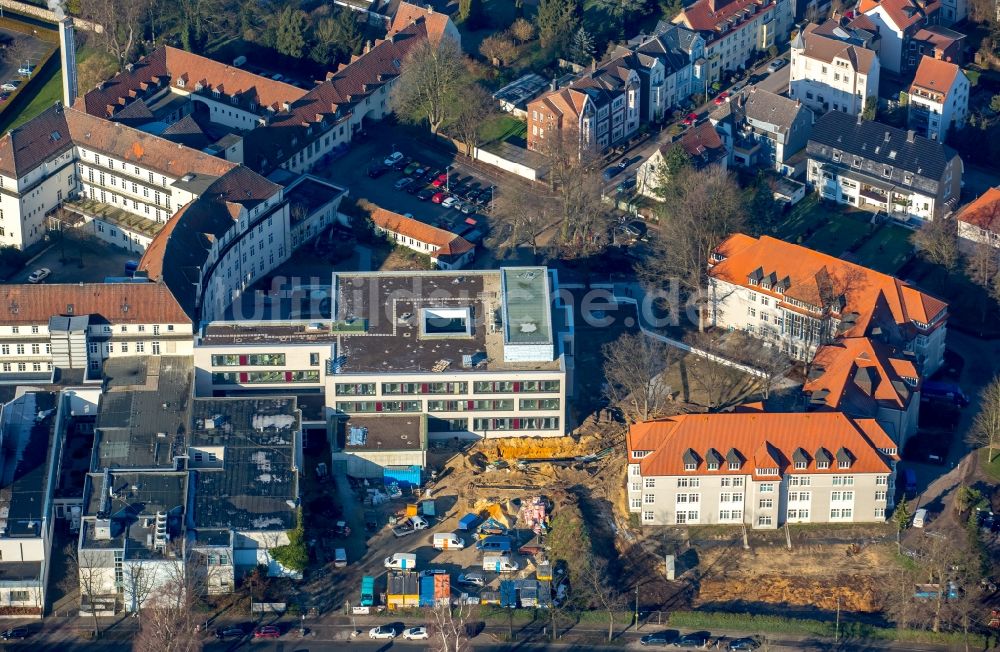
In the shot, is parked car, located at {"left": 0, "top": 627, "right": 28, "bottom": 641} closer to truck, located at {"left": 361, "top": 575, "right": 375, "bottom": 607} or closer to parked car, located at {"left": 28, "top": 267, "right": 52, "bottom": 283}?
truck, located at {"left": 361, "top": 575, "right": 375, "bottom": 607}

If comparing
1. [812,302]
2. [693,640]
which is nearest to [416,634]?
[693,640]

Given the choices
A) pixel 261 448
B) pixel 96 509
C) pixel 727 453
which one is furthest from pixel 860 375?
pixel 96 509

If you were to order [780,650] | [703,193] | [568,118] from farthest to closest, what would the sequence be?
[568,118], [703,193], [780,650]

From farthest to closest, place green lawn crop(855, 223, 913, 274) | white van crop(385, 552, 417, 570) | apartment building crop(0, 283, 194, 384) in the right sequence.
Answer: green lawn crop(855, 223, 913, 274) → apartment building crop(0, 283, 194, 384) → white van crop(385, 552, 417, 570)

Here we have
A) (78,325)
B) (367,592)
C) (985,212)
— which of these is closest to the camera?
(367,592)

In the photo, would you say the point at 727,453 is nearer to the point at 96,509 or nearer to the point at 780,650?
the point at 780,650

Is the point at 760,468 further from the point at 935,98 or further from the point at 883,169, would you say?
the point at 935,98

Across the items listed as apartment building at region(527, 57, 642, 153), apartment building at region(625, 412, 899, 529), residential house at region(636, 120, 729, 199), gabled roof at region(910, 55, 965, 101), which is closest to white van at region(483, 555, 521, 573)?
apartment building at region(625, 412, 899, 529)
